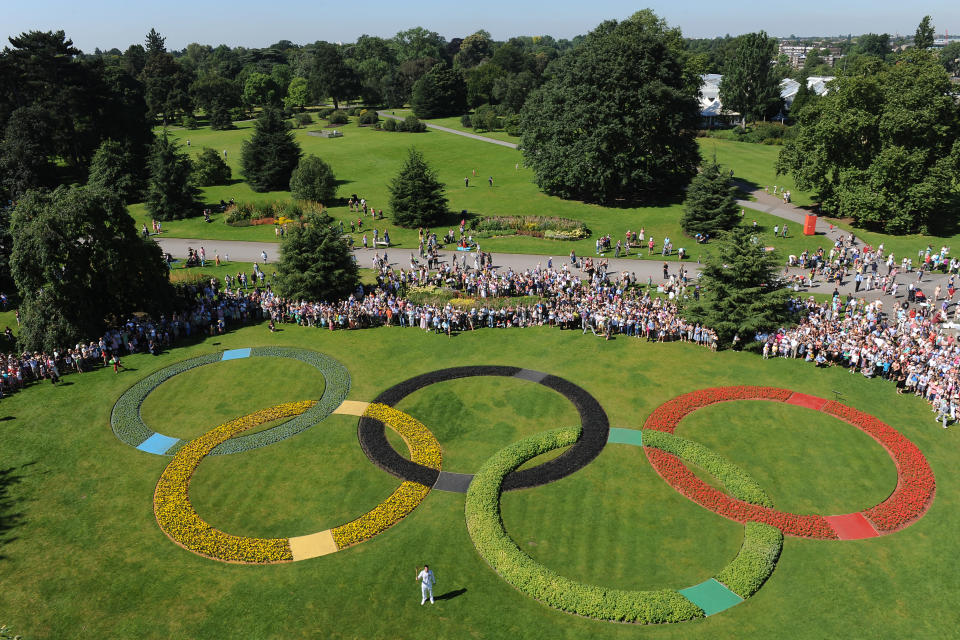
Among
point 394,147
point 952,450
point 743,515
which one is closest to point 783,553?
point 743,515

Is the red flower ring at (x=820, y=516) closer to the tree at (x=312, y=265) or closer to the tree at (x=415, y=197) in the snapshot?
the tree at (x=312, y=265)

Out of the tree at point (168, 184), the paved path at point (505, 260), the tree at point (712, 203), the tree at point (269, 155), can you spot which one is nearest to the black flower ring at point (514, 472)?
the paved path at point (505, 260)

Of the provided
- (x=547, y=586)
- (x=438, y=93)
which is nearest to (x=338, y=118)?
(x=438, y=93)

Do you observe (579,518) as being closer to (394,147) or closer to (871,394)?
(871,394)

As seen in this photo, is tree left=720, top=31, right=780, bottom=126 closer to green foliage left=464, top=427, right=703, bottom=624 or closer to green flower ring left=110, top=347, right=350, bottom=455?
green flower ring left=110, top=347, right=350, bottom=455

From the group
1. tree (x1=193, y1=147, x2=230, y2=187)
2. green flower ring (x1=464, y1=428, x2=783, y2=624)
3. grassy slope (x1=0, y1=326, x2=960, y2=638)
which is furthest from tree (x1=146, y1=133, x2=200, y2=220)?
green flower ring (x1=464, y1=428, x2=783, y2=624)

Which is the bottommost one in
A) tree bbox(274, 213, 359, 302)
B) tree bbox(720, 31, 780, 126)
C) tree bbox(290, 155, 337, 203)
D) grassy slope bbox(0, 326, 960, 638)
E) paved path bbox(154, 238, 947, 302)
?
grassy slope bbox(0, 326, 960, 638)

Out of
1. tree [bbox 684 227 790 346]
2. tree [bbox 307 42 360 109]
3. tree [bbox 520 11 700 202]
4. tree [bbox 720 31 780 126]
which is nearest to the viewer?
tree [bbox 684 227 790 346]
